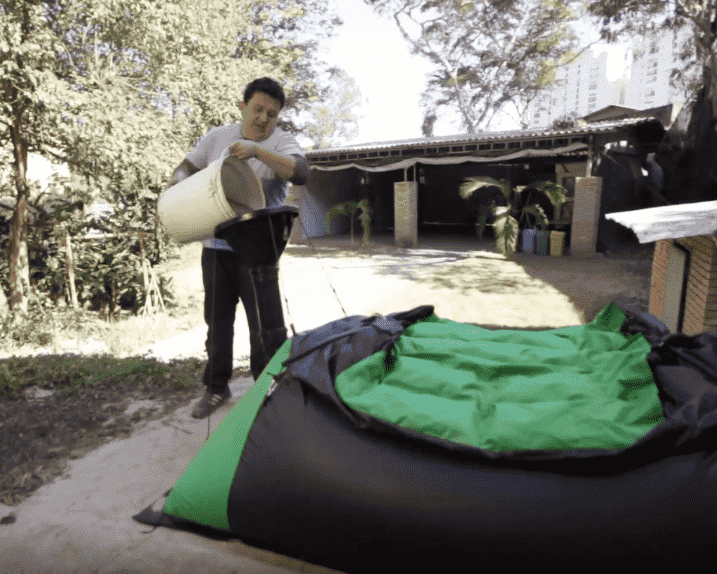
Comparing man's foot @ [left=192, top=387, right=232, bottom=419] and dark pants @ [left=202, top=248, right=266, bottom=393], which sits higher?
dark pants @ [left=202, top=248, right=266, bottom=393]

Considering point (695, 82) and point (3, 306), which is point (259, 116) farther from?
point (695, 82)

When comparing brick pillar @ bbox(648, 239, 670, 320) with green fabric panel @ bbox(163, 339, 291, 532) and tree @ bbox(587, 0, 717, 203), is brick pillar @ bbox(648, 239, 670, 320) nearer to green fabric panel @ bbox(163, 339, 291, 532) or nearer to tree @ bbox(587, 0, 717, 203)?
green fabric panel @ bbox(163, 339, 291, 532)

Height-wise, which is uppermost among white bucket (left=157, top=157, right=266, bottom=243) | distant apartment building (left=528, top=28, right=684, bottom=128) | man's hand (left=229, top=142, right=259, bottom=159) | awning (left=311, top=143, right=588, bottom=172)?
distant apartment building (left=528, top=28, right=684, bottom=128)

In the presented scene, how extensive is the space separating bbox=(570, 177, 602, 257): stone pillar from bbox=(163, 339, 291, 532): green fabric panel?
1131 centimetres

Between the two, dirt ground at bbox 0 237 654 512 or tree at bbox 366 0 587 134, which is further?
tree at bbox 366 0 587 134

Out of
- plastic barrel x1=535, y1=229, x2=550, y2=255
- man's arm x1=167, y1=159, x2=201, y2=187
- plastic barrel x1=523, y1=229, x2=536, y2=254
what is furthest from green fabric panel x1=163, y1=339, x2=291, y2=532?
plastic barrel x1=523, y1=229, x2=536, y2=254

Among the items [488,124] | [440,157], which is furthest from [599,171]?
[488,124]

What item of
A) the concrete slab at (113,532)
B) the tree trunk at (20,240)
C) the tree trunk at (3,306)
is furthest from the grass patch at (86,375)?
the tree trunk at (20,240)

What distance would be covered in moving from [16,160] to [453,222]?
1349cm

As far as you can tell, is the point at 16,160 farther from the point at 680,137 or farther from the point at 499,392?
the point at 680,137

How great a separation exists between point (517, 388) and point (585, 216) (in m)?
10.9

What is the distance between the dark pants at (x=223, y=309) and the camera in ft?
9.11

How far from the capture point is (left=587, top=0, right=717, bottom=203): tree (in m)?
12.6

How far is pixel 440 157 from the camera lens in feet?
44.3
